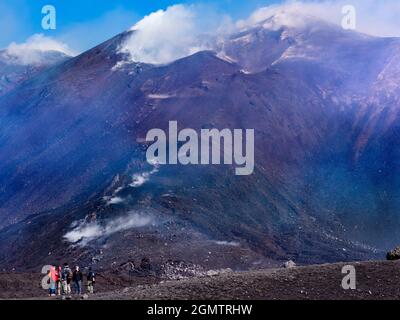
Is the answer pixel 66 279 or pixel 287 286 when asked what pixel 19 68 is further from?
pixel 287 286

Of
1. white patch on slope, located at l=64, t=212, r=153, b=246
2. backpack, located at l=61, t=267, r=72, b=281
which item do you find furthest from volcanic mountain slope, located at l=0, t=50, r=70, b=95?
backpack, located at l=61, t=267, r=72, b=281

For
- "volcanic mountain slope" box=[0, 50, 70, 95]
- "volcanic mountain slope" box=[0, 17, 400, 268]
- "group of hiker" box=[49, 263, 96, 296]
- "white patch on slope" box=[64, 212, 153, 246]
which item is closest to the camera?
"group of hiker" box=[49, 263, 96, 296]

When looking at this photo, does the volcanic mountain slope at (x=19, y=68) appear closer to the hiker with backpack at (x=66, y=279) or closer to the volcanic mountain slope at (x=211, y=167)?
the volcanic mountain slope at (x=211, y=167)

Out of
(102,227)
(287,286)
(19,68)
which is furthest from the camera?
(19,68)

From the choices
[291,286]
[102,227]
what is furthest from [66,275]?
[102,227]

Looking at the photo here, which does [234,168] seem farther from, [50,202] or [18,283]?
[18,283]

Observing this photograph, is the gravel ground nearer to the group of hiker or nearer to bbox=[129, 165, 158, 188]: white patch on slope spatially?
the group of hiker

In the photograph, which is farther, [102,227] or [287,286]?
[102,227]

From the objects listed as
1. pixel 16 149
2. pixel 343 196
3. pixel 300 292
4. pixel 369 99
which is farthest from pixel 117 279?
pixel 369 99

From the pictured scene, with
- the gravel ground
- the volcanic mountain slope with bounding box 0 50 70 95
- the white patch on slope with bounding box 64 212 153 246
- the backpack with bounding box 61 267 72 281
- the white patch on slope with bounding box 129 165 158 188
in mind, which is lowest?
the gravel ground
